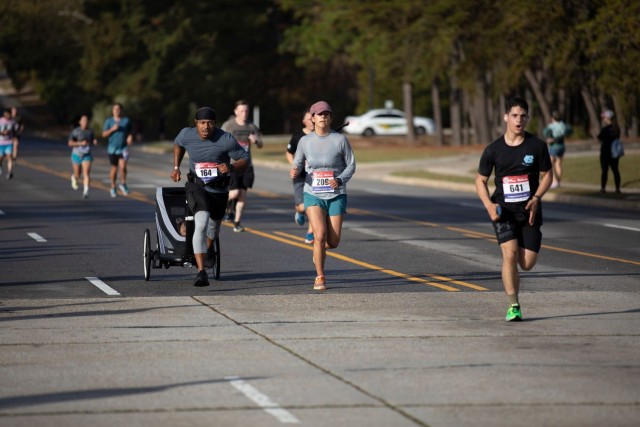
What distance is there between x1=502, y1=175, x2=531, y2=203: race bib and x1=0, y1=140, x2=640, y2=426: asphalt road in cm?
106

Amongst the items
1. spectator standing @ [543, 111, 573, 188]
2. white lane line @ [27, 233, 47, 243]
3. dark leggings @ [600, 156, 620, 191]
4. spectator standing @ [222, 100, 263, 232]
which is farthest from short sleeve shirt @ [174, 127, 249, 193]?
spectator standing @ [543, 111, 573, 188]

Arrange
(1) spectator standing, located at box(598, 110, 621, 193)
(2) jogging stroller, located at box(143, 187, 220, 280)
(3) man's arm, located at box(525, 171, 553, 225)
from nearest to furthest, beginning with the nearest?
1. (3) man's arm, located at box(525, 171, 553, 225)
2. (2) jogging stroller, located at box(143, 187, 220, 280)
3. (1) spectator standing, located at box(598, 110, 621, 193)

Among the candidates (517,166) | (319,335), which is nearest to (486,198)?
(517,166)

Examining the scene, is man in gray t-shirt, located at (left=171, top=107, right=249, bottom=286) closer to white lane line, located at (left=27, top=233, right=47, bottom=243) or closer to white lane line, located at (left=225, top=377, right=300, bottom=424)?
white lane line, located at (left=225, top=377, right=300, bottom=424)

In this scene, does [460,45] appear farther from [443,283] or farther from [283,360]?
[283,360]

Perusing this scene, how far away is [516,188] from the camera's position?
11.8m

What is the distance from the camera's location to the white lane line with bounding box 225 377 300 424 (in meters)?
7.97

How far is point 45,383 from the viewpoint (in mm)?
9062

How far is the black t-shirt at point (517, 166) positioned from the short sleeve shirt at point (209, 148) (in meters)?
3.69

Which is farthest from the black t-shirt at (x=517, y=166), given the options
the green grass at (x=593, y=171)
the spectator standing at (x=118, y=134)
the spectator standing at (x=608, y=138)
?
the green grass at (x=593, y=171)

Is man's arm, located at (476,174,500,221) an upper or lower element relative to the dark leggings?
upper

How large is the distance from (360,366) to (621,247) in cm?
1139

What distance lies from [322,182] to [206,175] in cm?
124

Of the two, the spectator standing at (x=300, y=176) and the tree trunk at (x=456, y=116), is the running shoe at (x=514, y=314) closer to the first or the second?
the spectator standing at (x=300, y=176)
